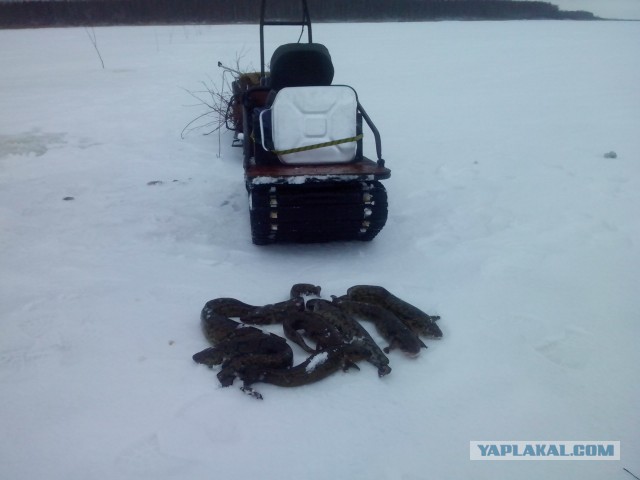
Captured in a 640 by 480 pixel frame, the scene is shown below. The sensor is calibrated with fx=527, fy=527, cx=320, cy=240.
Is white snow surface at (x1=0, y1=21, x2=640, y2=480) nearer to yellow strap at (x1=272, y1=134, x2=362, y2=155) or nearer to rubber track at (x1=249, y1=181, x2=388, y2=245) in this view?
rubber track at (x1=249, y1=181, x2=388, y2=245)

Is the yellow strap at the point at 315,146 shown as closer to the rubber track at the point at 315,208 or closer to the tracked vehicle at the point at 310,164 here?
the tracked vehicle at the point at 310,164

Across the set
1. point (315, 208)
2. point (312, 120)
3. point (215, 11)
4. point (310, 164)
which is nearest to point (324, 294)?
point (315, 208)

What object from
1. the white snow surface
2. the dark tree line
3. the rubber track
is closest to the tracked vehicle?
the rubber track

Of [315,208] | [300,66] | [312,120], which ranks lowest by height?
[315,208]

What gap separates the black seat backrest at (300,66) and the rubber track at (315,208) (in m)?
1.25

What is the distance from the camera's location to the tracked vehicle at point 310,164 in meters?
3.92

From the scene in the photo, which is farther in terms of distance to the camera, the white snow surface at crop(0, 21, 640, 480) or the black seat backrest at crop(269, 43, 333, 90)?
the black seat backrest at crop(269, 43, 333, 90)

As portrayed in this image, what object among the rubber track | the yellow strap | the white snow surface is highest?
the yellow strap

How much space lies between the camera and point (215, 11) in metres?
29.5

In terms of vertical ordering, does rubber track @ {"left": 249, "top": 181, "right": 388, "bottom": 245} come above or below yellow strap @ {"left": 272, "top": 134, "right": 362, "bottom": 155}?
below

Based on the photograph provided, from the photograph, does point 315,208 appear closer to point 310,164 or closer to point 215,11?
point 310,164

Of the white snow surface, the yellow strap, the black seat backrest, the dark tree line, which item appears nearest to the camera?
the white snow surface

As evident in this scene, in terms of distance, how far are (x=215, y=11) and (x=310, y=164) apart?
28.7 m

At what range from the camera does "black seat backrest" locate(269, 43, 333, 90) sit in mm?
4582
